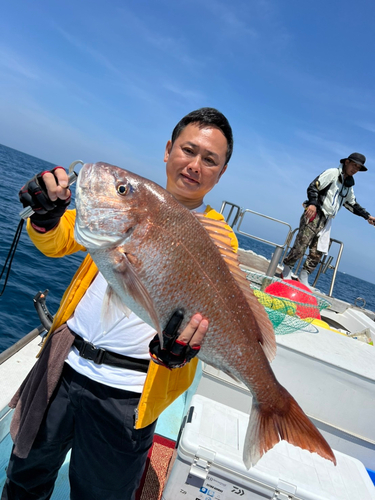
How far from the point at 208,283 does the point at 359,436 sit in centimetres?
295

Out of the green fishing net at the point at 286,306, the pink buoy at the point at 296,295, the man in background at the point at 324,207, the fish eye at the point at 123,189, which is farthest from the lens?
the man in background at the point at 324,207

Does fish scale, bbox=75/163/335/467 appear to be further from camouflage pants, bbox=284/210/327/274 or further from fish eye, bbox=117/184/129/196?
camouflage pants, bbox=284/210/327/274

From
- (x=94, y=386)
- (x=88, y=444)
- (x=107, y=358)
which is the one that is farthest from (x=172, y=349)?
(x=88, y=444)

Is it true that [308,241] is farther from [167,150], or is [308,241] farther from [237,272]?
[237,272]

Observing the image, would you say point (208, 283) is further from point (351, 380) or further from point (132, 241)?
point (351, 380)

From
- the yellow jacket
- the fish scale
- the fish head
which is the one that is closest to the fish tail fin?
the fish scale

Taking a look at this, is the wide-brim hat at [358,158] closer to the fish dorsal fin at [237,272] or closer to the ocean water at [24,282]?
the fish dorsal fin at [237,272]

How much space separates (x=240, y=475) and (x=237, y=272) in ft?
5.35

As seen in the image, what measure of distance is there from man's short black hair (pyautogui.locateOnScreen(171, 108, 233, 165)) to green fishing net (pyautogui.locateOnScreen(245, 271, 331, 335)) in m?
2.08

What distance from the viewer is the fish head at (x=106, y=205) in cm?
163

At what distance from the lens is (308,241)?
24.0 feet

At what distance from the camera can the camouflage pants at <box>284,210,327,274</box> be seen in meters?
7.22

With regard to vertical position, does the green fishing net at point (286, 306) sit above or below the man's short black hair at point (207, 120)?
below

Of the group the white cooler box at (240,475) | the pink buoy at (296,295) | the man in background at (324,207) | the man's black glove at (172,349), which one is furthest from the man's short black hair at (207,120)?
the man in background at (324,207)
